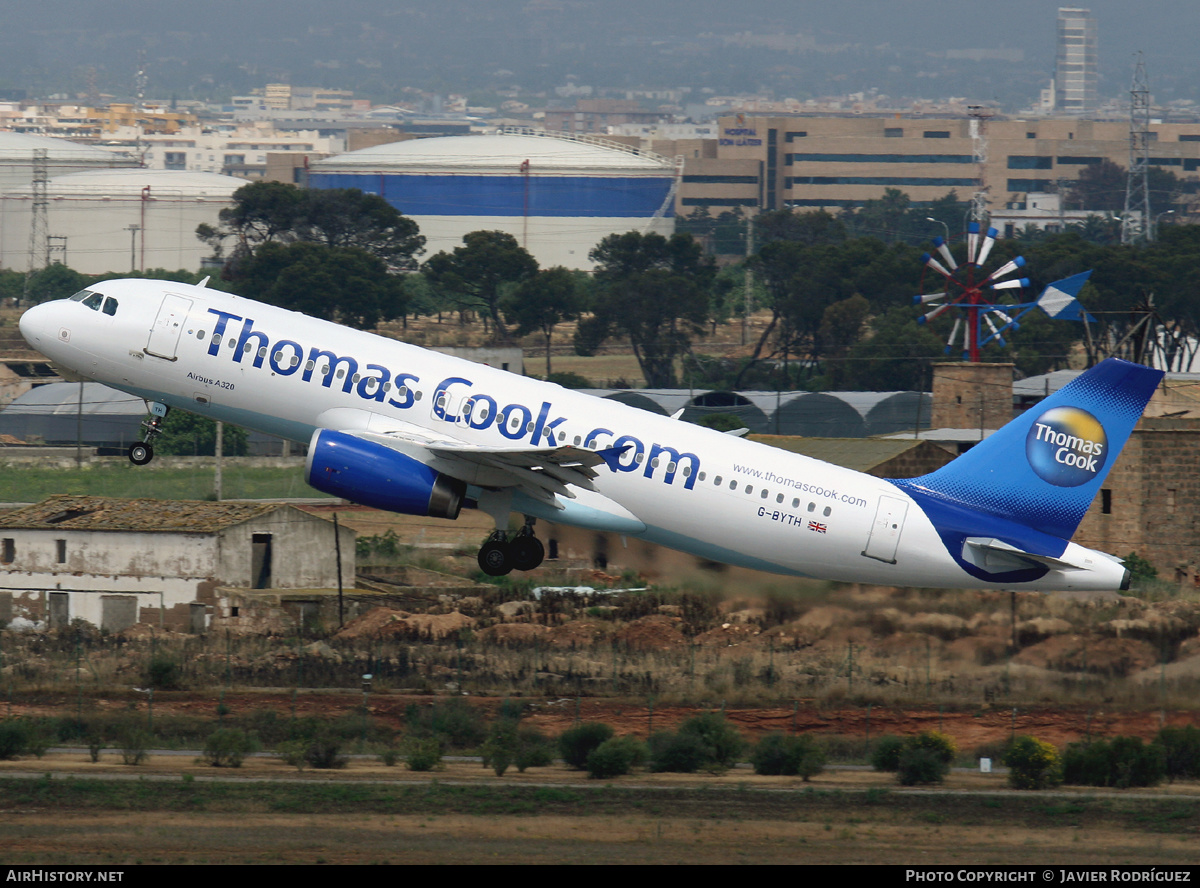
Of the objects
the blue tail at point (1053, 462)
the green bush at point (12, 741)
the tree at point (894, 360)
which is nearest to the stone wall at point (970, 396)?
the tree at point (894, 360)

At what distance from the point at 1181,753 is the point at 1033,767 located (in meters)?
5.41

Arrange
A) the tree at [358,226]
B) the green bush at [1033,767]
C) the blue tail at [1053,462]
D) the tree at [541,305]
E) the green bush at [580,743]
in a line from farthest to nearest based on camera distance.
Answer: the tree at [358,226], the tree at [541,305], the green bush at [580,743], the green bush at [1033,767], the blue tail at [1053,462]

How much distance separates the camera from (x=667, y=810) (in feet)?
149

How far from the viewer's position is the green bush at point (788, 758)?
50.5 meters

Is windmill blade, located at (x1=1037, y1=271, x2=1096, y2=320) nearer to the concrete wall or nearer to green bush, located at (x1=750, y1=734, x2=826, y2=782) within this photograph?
the concrete wall

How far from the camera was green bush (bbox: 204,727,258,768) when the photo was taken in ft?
165

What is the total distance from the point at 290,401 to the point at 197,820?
11832 millimetres

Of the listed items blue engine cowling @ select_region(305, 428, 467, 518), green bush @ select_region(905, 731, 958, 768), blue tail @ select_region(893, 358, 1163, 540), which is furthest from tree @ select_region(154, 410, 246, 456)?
blue tail @ select_region(893, 358, 1163, 540)

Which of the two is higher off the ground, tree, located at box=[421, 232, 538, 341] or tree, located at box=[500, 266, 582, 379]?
tree, located at box=[421, 232, 538, 341]

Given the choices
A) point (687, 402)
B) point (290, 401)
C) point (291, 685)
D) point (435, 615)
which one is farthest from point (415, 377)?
point (687, 402)

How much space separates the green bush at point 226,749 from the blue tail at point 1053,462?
2260 centimetres

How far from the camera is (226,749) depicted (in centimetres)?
5044

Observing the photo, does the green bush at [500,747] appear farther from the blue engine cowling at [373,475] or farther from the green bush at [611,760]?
the blue engine cowling at [373,475]

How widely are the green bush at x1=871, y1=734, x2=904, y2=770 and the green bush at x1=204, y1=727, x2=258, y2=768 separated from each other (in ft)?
65.5
